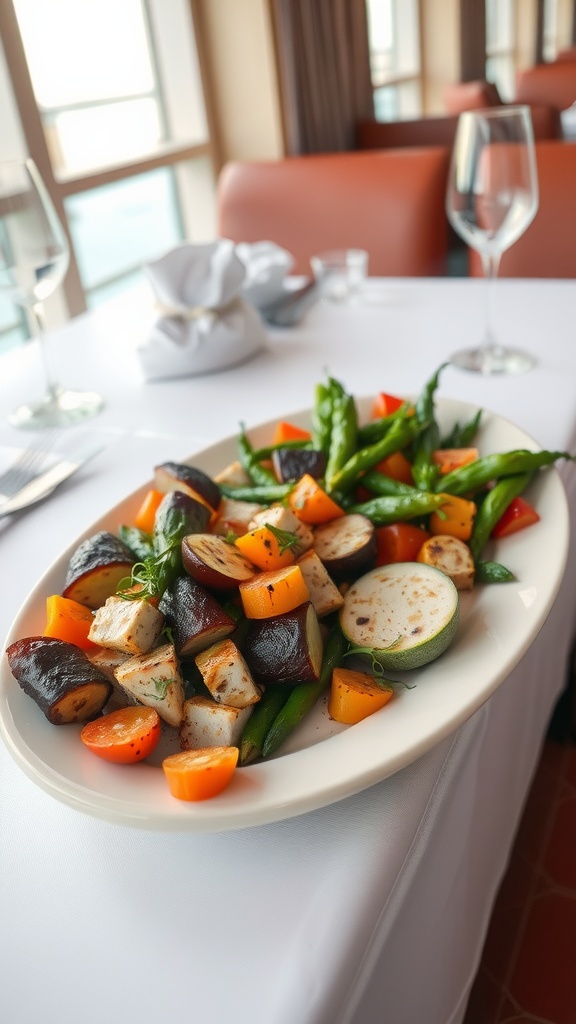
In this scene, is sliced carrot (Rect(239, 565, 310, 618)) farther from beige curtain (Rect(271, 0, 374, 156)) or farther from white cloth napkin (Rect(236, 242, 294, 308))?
beige curtain (Rect(271, 0, 374, 156))

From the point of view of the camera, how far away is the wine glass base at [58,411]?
1329mm

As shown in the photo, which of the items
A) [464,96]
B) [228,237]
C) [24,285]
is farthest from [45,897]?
[464,96]

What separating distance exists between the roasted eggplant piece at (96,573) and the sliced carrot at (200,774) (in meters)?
0.24

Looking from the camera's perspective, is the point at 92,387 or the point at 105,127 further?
the point at 105,127

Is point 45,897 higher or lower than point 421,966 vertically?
→ higher

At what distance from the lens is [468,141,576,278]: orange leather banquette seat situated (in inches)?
79.1

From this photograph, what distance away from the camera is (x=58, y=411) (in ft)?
4.45

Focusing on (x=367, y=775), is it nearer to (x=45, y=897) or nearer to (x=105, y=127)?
(x=45, y=897)

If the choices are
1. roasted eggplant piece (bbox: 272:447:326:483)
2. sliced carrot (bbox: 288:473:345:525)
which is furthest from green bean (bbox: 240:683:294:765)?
roasted eggplant piece (bbox: 272:447:326:483)

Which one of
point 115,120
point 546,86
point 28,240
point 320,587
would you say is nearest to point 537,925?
point 320,587

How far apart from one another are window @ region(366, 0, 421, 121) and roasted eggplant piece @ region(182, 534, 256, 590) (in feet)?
20.8

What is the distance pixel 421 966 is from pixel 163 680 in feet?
1.00

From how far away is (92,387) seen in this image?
1462 millimetres

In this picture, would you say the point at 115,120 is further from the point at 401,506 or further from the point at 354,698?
the point at 354,698
